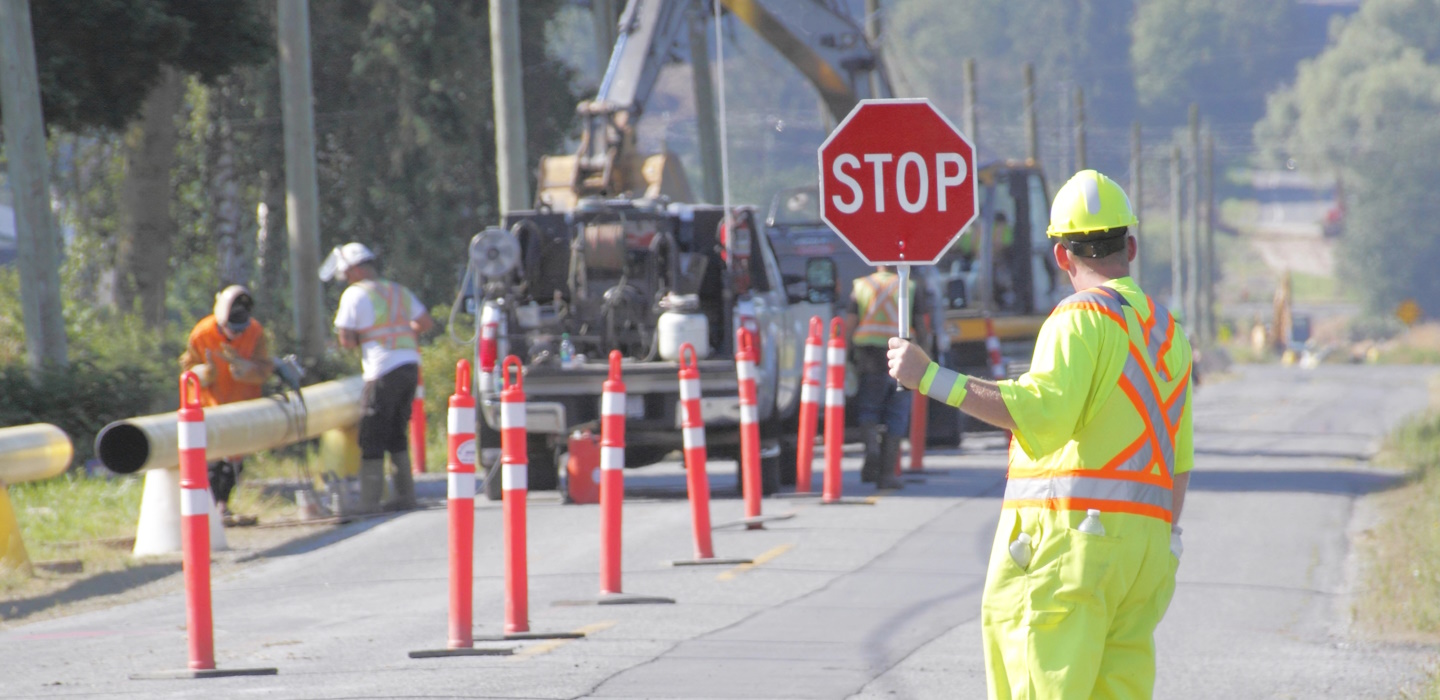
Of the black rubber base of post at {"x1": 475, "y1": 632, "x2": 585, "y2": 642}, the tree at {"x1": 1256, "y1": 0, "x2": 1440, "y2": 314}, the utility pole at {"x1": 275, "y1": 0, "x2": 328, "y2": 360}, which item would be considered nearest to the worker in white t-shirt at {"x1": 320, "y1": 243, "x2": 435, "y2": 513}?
the black rubber base of post at {"x1": 475, "y1": 632, "x2": 585, "y2": 642}

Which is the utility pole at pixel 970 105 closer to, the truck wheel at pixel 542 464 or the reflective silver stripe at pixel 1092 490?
the truck wheel at pixel 542 464

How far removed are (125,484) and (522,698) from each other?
836 centimetres

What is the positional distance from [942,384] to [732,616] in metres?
5.15

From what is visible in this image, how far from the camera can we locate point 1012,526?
16.8 ft

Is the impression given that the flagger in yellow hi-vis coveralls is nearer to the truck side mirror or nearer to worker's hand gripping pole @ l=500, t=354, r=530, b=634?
worker's hand gripping pole @ l=500, t=354, r=530, b=634

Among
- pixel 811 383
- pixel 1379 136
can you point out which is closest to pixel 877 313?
pixel 811 383

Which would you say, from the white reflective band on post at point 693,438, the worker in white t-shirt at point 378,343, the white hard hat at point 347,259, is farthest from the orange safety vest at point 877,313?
the white reflective band on post at point 693,438

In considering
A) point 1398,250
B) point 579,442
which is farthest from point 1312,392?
point 1398,250

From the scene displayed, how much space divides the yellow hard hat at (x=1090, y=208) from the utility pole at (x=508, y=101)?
16884mm

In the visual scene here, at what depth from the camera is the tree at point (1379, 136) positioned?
12256 cm

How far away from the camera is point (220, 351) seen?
47.6ft

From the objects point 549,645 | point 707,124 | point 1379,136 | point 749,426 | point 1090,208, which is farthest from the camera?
point 1379,136

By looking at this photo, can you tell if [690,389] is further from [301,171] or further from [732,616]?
[301,171]

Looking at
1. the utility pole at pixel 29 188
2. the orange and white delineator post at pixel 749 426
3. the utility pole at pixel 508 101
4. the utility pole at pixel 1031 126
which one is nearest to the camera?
the orange and white delineator post at pixel 749 426
